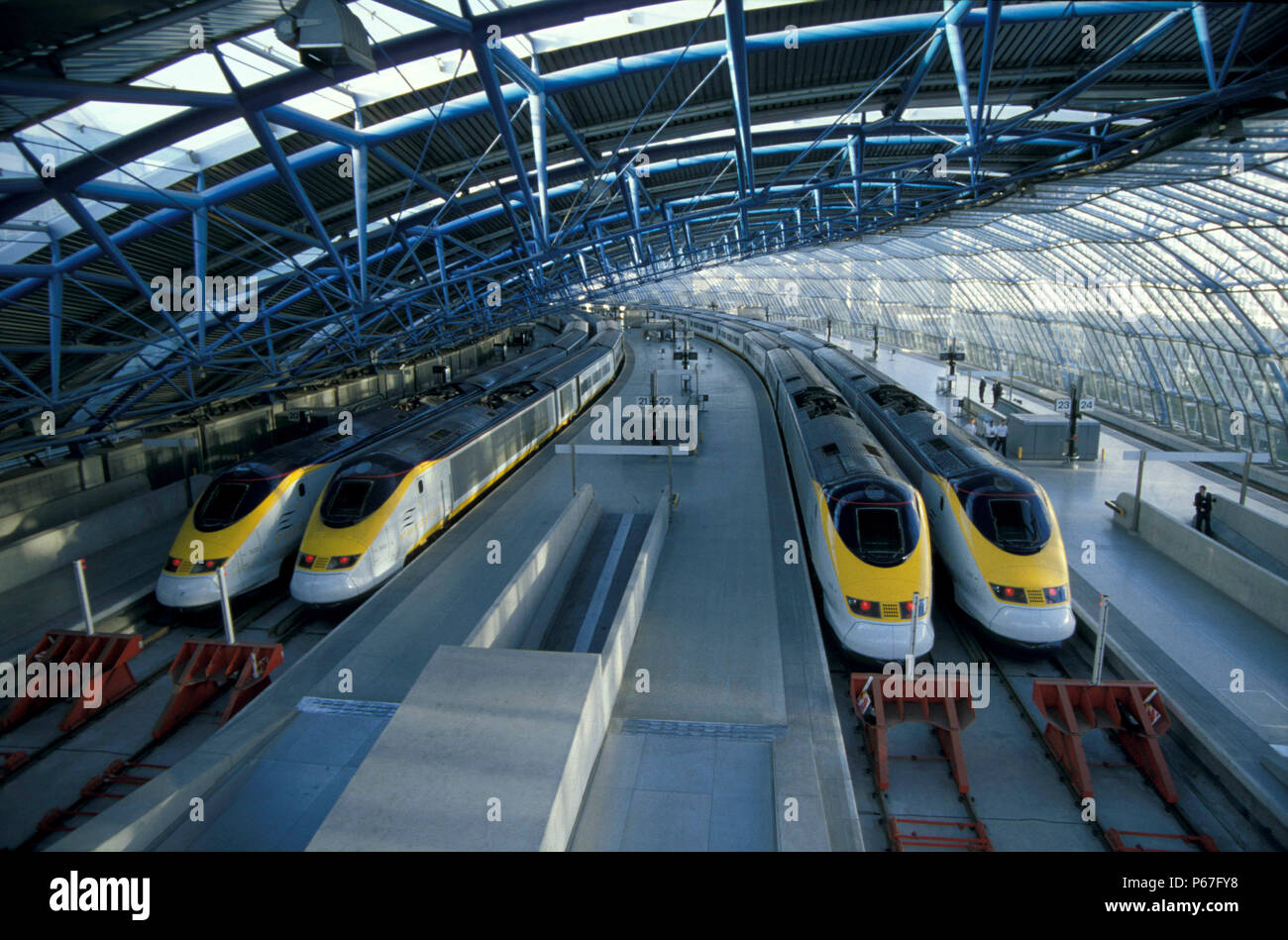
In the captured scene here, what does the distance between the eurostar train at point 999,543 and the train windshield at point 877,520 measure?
1445 millimetres

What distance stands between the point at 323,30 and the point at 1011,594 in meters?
12.2

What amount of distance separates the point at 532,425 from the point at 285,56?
45.4 feet

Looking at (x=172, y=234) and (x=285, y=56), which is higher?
(x=285, y=56)

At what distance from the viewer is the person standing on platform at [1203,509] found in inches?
674

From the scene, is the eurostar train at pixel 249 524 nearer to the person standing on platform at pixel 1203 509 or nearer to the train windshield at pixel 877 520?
the train windshield at pixel 877 520

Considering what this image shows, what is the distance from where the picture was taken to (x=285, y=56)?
33.8 ft

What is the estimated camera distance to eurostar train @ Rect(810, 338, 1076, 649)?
11.7 meters

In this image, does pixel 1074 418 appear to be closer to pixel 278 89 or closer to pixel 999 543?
pixel 999 543

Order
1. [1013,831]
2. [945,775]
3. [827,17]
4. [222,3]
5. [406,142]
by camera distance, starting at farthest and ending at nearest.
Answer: [406,142]
[827,17]
[945,775]
[1013,831]
[222,3]

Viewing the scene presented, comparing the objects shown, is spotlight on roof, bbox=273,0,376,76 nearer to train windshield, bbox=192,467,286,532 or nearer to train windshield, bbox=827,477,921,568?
→ train windshield, bbox=827,477,921,568

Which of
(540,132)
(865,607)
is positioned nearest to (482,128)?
(540,132)

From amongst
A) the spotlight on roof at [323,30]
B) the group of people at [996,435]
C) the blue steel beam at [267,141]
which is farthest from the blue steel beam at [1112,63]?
the blue steel beam at [267,141]

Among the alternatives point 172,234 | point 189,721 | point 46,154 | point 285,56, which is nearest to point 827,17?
point 285,56
